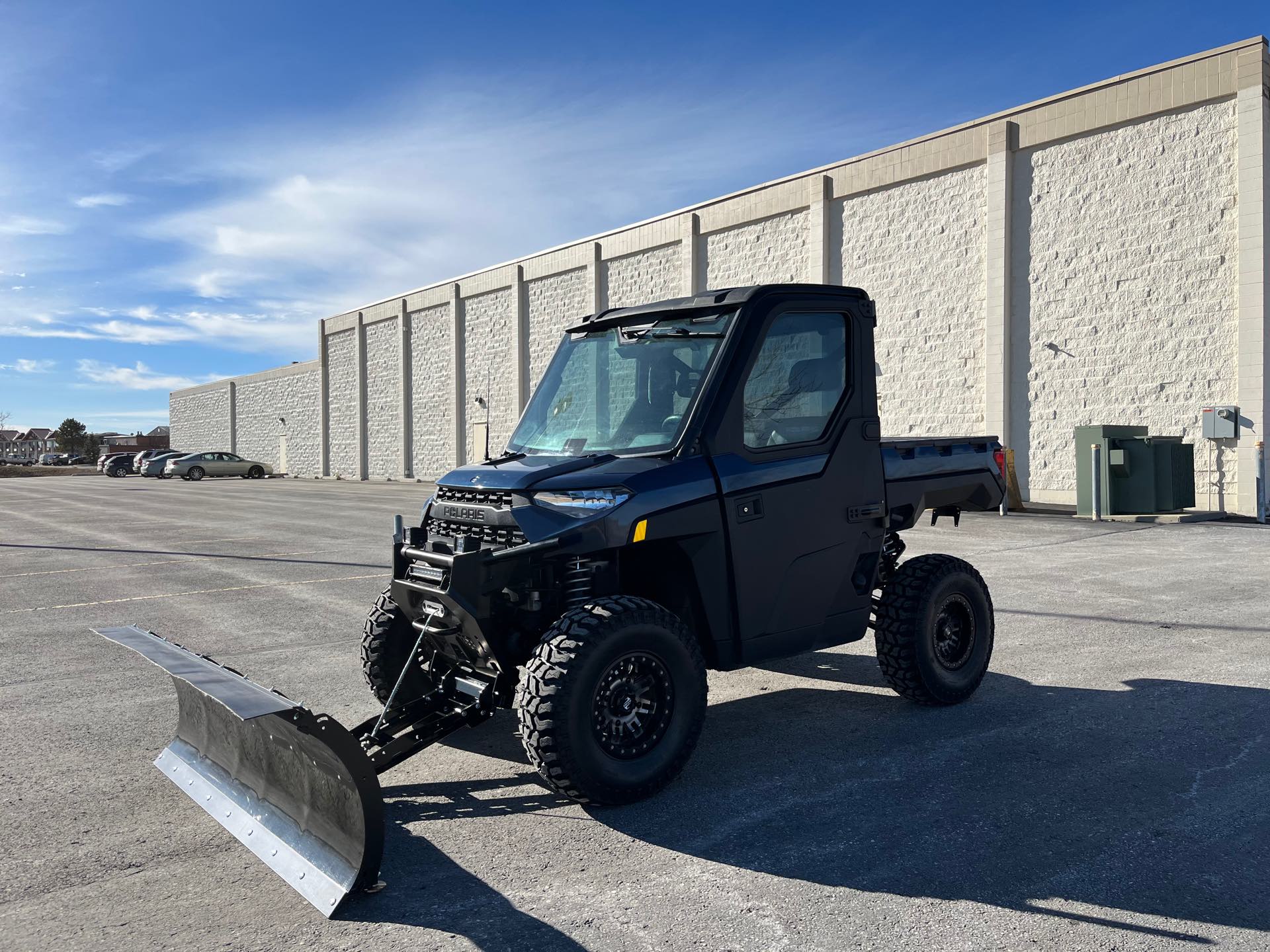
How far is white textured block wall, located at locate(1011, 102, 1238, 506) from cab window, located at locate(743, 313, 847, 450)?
57.4 feet

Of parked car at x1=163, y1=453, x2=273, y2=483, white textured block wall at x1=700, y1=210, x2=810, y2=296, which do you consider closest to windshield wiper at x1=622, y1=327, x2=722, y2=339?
white textured block wall at x1=700, y1=210, x2=810, y2=296

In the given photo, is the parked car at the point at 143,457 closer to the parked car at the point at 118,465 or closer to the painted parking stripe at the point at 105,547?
the parked car at the point at 118,465

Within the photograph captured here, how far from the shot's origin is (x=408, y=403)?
47188 mm

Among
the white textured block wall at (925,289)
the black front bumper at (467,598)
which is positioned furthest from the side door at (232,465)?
the black front bumper at (467,598)

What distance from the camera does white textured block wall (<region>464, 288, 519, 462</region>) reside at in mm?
39969

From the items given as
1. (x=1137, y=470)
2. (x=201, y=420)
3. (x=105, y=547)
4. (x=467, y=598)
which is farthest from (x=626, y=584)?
(x=201, y=420)

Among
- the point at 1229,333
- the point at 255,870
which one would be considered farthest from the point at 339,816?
the point at 1229,333

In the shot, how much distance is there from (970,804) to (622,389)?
8.73 ft

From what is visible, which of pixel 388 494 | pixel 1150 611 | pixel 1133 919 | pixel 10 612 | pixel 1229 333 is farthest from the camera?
pixel 388 494

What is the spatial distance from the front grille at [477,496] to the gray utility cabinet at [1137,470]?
1675 cm

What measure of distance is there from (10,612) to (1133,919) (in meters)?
10.5

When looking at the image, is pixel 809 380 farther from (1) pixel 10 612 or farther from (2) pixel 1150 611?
Result: (1) pixel 10 612

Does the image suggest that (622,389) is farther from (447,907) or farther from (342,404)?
(342,404)

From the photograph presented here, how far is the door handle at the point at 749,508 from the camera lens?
16.3ft
